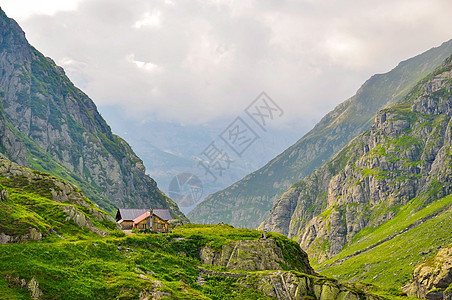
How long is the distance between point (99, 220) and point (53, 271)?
37.3 meters

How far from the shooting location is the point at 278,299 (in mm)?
64000

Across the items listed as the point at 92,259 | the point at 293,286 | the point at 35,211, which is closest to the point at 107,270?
the point at 92,259

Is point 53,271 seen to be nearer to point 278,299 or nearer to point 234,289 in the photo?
point 234,289

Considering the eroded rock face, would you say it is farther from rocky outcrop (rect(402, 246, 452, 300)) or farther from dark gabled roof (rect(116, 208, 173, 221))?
rocky outcrop (rect(402, 246, 452, 300))

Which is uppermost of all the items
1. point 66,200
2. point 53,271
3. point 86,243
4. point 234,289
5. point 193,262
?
point 66,200

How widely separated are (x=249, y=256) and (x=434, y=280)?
113 metres

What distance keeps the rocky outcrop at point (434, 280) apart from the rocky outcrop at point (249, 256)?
301 feet

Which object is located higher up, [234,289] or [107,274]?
[107,274]

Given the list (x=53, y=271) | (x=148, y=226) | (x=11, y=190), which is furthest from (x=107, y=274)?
(x=148, y=226)

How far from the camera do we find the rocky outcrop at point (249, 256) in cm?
7856

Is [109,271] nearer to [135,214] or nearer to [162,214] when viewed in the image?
[162,214]

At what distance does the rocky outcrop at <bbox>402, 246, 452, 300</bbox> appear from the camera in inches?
5832

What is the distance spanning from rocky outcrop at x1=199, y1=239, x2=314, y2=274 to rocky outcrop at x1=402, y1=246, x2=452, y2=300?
301ft

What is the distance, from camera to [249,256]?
8006 centimetres
